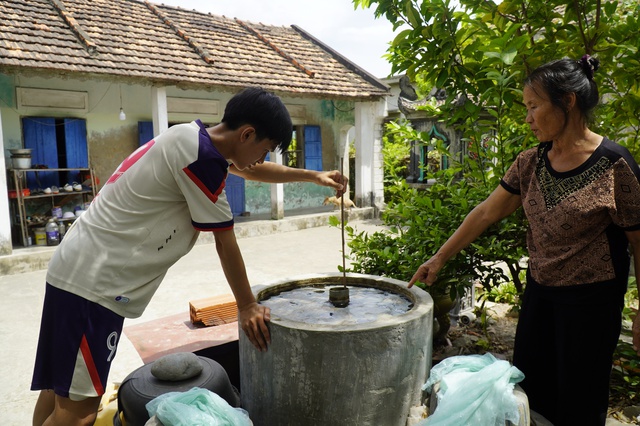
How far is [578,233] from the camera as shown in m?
2.00

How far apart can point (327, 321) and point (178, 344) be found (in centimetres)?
211

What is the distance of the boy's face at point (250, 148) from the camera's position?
2.16 metres

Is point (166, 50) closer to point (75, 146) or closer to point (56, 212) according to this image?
point (75, 146)

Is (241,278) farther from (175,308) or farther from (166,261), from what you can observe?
(175,308)

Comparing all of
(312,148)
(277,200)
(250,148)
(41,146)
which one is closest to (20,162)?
(41,146)

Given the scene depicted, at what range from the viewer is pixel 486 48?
2980mm

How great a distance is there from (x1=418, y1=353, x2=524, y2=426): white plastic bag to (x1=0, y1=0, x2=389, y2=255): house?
7.50 meters

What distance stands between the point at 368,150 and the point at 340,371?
10.4 metres

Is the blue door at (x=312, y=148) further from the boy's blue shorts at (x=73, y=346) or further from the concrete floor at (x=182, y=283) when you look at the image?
the boy's blue shorts at (x=73, y=346)

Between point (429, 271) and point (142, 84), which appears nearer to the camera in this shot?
point (429, 271)

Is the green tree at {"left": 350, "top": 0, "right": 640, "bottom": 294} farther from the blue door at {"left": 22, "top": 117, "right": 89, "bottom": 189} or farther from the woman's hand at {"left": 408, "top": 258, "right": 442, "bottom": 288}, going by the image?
the blue door at {"left": 22, "top": 117, "right": 89, "bottom": 189}

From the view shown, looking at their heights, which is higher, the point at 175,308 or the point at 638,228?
the point at 638,228

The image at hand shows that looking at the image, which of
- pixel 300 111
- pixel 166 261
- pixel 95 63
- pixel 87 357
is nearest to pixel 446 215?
pixel 166 261

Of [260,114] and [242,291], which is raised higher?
[260,114]
